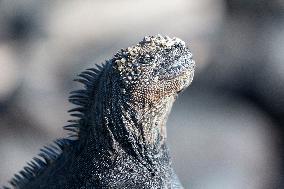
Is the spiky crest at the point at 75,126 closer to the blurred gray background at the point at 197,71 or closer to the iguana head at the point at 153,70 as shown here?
the iguana head at the point at 153,70

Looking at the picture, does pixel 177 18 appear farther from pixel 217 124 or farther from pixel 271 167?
pixel 271 167

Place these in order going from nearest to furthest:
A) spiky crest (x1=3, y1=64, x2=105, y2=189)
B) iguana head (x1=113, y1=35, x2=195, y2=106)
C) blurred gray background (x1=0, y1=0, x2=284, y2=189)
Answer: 1. iguana head (x1=113, y1=35, x2=195, y2=106)
2. spiky crest (x1=3, y1=64, x2=105, y2=189)
3. blurred gray background (x1=0, y1=0, x2=284, y2=189)

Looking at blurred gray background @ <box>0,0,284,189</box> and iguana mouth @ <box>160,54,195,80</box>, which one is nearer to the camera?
iguana mouth @ <box>160,54,195,80</box>

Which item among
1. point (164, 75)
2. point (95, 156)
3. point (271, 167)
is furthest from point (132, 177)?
point (271, 167)

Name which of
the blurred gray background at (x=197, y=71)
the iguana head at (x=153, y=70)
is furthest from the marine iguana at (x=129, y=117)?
the blurred gray background at (x=197, y=71)

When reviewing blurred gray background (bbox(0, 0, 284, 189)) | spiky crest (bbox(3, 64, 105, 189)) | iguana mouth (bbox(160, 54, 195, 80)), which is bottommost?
spiky crest (bbox(3, 64, 105, 189))

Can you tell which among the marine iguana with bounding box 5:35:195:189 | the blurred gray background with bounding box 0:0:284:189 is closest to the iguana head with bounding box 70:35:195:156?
the marine iguana with bounding box 5:35:195:189

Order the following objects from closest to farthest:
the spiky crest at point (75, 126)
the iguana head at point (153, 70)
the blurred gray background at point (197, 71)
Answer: the iguana head at point (153, 70)
the spiky crest at point (75, 126)
the blurred gray background at point (197, 71)

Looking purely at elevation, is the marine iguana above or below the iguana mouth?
below

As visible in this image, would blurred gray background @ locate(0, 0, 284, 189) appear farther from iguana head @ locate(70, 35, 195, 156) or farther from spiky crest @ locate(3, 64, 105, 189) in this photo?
iguana head @ locate(70, 35, 195, 156)
